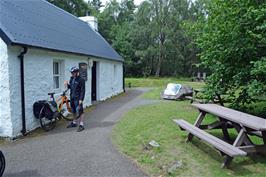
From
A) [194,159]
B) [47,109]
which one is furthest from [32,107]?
[194,159]

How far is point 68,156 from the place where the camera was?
6.11 metres

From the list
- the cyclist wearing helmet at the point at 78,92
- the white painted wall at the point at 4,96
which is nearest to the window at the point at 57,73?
the cyclist wearing helmet at the point at 78,92

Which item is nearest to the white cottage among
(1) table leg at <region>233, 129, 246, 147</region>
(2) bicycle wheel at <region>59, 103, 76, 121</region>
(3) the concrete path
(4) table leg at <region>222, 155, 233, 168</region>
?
(2) bicycle wheel at <region>59, 103, 76, 121</region>

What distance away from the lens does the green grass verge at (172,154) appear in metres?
5.11

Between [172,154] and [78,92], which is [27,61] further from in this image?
[172,154]

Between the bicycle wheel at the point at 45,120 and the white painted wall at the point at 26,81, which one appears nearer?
the white painted wall at the point at 26,81

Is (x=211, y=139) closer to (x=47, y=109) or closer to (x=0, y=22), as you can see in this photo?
(x=47, y=109)

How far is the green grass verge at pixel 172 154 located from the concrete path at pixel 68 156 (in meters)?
0.36

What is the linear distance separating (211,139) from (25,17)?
852cm

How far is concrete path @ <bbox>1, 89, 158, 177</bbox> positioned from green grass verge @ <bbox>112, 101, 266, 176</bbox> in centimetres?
36

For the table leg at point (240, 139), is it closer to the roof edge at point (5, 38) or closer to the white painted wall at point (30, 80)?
the white painted wall at point (30, 80)

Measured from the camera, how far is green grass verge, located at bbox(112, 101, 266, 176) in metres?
5.11

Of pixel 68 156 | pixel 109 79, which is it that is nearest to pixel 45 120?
pixel 68 156

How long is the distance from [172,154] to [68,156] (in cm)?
236
